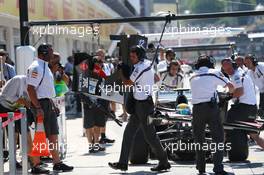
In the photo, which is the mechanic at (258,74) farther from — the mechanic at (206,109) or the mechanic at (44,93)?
the mechanic at (44,93)

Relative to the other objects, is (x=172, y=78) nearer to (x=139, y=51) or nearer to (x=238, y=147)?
Result: (x=238, y=147)

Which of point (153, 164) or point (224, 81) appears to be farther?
point (153, 164)

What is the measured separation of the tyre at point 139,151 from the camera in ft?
33.3

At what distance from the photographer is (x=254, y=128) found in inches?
395

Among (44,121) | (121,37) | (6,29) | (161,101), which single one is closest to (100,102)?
(161,101)

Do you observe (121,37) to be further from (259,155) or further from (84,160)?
(259,155)

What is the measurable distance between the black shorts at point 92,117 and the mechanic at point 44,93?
8.54 feet

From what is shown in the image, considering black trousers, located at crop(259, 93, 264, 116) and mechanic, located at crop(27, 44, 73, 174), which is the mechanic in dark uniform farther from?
black trousers, located at crop(259, 93, 264, 116)

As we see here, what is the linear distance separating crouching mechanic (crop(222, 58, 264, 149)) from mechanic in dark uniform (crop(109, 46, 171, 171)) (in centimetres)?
162

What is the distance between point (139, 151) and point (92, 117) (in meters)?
2.26

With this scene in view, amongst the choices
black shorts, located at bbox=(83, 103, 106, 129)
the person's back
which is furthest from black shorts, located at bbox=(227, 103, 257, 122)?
black shorts, located at bbox=(83, 103, 106, 129)

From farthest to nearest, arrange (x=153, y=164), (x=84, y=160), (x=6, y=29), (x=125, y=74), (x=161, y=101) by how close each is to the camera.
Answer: (x=6, y=29) < (x=161, y=101) < (x=84, y=160) < (x=153, y=164) < (x=125, y=74)

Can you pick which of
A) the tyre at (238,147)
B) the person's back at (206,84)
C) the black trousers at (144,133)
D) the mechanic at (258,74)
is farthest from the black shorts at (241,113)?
the mechanic at (258,74)

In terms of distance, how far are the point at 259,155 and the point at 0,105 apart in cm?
447
